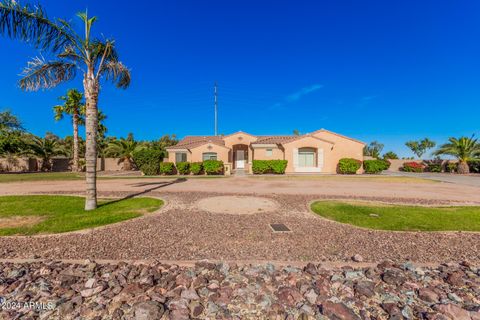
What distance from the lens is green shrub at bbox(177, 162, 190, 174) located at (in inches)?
837

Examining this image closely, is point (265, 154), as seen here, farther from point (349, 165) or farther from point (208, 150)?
point (349, 165)

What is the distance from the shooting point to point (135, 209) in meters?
7.17

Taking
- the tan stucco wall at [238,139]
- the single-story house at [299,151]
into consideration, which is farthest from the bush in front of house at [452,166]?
the tan stucco wall at [238,139]

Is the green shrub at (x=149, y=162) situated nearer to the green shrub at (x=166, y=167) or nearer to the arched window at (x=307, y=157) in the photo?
the green shrub at (x=166, y=167)

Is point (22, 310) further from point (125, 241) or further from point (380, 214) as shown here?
point (380, 214)

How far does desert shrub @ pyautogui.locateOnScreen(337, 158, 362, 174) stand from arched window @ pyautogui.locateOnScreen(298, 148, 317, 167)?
2.83 m

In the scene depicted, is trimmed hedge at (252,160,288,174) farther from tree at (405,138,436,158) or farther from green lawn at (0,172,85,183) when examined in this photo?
tree at (405,138,436,158)

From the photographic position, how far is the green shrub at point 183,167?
21266mm

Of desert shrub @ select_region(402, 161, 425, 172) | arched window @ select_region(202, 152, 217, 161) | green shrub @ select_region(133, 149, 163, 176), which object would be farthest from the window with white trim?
desert shrub @ select_region(402, 161, 425, 172)

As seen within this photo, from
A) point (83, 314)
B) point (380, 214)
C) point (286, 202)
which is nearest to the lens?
point (83, 314)

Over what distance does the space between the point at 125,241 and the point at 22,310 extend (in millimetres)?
2090

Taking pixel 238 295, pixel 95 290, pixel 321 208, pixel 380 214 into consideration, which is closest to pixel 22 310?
pixel 95 290

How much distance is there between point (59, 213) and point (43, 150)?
94.7 feet

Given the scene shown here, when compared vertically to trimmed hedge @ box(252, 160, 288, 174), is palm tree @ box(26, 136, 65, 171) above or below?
above
